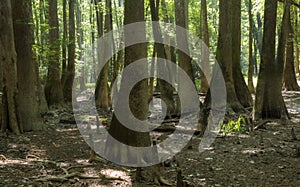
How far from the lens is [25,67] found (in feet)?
36.8

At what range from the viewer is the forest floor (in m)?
6.23

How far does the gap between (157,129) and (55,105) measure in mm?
7384

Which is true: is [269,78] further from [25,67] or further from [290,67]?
[290,67]

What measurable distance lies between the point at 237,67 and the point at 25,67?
7.98 metres

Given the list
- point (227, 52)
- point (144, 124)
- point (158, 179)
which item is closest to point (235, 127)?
point (227, 52)

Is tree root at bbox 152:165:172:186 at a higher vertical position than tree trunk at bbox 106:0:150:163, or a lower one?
lower

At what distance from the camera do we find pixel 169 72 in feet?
50.5

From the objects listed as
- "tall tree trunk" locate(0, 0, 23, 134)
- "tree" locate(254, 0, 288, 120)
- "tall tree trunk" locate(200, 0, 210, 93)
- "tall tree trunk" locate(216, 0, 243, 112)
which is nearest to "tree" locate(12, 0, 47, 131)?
"tall tree trunk" locate(0, 0, 23, 134)

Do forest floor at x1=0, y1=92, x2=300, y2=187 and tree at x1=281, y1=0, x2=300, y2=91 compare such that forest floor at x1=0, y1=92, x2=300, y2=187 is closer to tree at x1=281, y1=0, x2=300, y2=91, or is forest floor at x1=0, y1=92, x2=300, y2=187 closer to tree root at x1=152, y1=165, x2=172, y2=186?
tree root at x1=152, y1=165, x2=172, y2=186

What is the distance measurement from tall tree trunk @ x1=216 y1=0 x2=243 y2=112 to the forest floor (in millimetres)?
2910

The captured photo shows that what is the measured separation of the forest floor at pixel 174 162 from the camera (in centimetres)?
623

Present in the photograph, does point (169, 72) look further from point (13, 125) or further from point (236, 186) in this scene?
point (236, 186)

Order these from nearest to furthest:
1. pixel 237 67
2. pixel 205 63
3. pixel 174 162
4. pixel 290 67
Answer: pixel 174 162, pixel 237 67, pixel 290 67, pixel 205 63

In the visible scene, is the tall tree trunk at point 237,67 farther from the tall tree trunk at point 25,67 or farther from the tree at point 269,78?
the tall tree trunk at point 25,67
